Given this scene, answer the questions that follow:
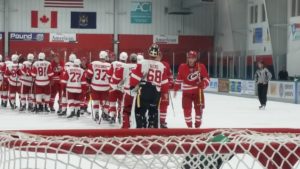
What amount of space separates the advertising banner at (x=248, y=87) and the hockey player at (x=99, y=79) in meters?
10.6

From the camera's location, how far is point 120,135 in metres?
3.14

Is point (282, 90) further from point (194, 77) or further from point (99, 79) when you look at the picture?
point (194, 77)

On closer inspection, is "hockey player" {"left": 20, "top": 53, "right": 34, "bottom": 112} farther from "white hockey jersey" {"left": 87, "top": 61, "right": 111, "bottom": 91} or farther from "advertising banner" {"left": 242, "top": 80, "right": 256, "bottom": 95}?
"advertising banner" {"left": 242, "top": 80, "right": 256, "bottom": 95}

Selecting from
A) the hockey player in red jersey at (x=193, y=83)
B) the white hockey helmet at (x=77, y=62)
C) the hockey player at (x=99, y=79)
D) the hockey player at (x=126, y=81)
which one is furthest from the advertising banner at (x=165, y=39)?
the hockey player in red jersey at (x=193, y=83)

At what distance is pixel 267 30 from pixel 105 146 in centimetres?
2288

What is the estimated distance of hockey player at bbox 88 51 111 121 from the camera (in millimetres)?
11023

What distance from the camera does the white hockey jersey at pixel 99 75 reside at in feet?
36.2

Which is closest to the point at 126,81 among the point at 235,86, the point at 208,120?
the point at 208,120

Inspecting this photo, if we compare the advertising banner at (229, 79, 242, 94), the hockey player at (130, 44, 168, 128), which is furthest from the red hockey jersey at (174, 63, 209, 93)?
the advertising banner at (229, 79, 242, 94)

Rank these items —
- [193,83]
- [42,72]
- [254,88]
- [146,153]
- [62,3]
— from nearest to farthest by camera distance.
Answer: [146,153], [193,83], [42,72], [254,88], [62,3]

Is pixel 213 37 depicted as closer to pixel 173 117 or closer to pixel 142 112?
pixel 173 117

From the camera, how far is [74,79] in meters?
11.7

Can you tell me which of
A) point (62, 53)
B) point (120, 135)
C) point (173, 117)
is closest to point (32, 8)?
point (62, 53)

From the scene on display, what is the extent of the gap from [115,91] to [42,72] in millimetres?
3123
